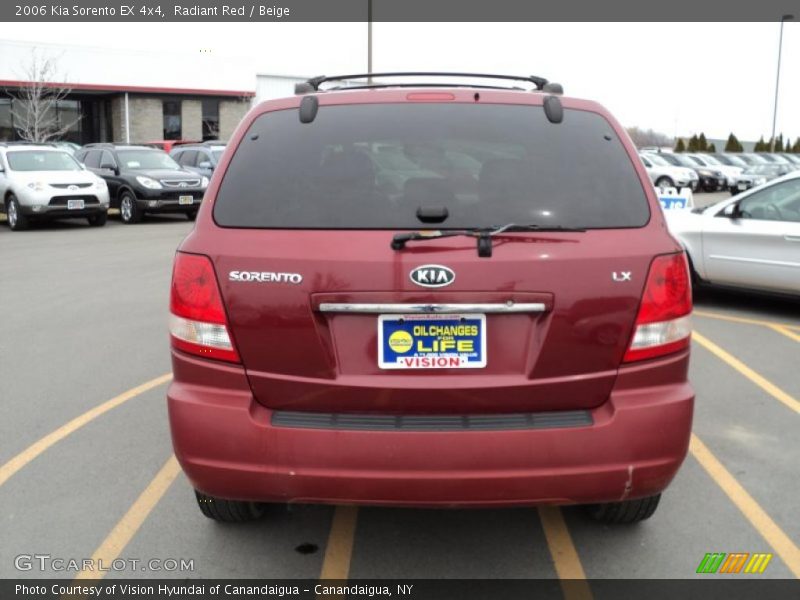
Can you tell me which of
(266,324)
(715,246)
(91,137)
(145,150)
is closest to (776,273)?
(715,246)

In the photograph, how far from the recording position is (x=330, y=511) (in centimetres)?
402

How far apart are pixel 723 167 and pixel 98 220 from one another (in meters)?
29.6

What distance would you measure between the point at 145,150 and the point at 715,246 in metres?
16.0

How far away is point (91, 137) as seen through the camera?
49.2 meters

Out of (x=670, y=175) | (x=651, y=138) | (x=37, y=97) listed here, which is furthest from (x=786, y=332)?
(x=651, y=138)

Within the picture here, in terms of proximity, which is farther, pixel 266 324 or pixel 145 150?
pixel 145 150

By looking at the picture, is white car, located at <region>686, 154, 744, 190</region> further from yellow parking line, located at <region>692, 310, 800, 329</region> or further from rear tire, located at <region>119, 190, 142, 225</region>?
yellow parking line, located at <region>692, 310, 800, 329</region>

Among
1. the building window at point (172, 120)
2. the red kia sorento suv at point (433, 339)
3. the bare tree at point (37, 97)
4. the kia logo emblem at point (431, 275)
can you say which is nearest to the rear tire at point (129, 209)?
the red kia sorento suv at point (433, 339)

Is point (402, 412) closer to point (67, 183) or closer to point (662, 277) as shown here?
point (662, 277)

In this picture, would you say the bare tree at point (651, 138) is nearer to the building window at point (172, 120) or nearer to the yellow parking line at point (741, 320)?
the building window at point (172, 120)

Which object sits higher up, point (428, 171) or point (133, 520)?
point (428, 171)

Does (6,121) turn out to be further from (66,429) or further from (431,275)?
(431,275)

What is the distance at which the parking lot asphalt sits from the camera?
3.50 metres

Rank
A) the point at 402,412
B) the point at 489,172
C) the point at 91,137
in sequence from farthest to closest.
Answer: the point at 91,137 < the point at 489,172 < the point at 402,412
